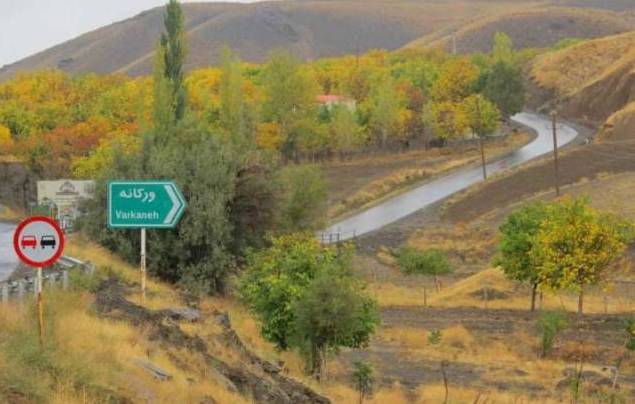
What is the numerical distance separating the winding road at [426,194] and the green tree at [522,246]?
20961mm

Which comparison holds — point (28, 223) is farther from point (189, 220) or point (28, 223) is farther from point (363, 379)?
point (189, 220)

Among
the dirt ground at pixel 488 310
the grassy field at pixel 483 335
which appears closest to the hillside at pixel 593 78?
the dirt ground at pixel 488 310

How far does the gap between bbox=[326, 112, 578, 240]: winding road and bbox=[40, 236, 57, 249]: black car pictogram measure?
4907 centimetres

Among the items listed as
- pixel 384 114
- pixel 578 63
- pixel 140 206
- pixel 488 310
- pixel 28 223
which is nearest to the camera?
pixel 28 223

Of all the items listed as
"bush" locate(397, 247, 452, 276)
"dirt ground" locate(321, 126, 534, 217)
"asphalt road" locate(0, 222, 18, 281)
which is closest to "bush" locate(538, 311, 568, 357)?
"bush" locate(397, 247, 452, 276)

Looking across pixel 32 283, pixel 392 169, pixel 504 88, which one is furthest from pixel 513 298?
pixel 504 88

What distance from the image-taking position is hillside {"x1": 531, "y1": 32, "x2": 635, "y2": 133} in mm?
108125

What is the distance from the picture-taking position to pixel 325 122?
99438 millimetres

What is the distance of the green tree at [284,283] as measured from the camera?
22969 millimetres

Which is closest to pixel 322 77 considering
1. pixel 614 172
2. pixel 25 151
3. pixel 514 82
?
pixel 514 82

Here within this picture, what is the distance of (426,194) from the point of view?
74125mm

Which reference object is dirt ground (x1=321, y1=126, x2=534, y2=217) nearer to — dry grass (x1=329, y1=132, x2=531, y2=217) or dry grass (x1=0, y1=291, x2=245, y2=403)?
dry grass (x1=329, y1=132, x2=531, y2=217)

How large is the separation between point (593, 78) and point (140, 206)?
11258 centimetres

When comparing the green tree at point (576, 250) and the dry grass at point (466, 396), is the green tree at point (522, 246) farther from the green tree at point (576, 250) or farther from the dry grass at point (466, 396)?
the dry grass at point (466, 396)
